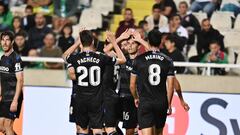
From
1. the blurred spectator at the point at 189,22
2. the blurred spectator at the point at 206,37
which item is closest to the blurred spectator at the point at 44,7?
the blurred spectator at the point at 189,22

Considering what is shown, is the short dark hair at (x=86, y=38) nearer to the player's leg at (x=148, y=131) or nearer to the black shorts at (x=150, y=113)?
the black shorts at (x=150, y=113)

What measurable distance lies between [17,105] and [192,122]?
349 centimetres

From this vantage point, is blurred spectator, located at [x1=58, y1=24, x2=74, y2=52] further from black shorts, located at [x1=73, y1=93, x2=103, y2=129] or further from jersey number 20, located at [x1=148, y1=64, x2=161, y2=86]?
jersey number 20, located at [x1=148, y1=64, x2=161, y2=86]

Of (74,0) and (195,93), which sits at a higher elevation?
(74,0)

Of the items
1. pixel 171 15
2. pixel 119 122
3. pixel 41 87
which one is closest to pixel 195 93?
pixel 119 122

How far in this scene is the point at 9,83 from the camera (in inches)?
566

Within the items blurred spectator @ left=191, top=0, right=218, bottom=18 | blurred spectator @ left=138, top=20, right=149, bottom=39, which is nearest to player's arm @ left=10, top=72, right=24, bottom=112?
blurred spectator @ left=138, top=20, right=149, bottom=39

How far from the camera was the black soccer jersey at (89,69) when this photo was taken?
42.9 ft

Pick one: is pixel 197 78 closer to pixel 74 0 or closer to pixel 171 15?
pixel 171 15

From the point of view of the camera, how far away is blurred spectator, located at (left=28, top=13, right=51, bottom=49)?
1931cm

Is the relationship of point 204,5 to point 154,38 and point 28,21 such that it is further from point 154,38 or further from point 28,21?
point 154,38

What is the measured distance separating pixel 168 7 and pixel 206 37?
153 cm

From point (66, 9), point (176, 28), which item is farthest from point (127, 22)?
point (66, 9)

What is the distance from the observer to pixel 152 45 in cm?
1296
